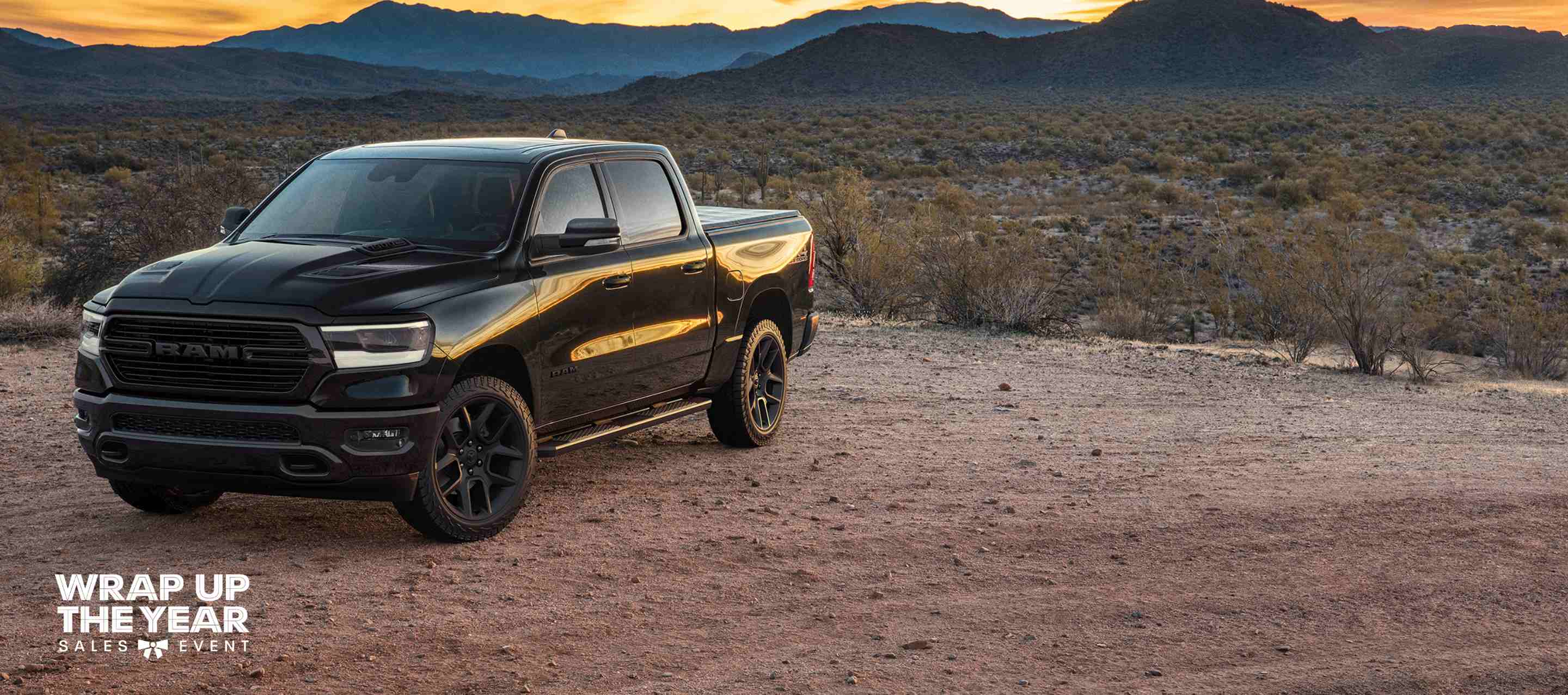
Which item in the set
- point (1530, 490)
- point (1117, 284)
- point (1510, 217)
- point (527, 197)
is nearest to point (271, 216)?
point (527, 197)

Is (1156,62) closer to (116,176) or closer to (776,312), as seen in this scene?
(116,176)

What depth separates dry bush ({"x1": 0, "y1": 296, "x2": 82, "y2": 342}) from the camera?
13.7 m

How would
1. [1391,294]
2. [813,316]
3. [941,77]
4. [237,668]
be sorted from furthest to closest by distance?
[941,77]
[1391,294]
[813,316]
[237,668]

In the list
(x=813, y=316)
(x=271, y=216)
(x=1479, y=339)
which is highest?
(x=271, y=216)

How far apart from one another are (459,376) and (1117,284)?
1519cm

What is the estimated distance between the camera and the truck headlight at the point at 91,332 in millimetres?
6457

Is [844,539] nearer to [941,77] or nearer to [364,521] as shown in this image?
[364,521]

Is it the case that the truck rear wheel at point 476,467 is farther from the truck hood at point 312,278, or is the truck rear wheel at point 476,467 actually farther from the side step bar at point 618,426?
the truck hood at point 312,278

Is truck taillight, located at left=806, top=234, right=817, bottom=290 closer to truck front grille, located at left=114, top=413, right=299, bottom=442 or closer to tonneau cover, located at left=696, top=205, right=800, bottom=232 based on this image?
tonneau cover, located at left=696, top=205, right=800, bottom=232

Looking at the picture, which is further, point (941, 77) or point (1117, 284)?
point (941, 77)

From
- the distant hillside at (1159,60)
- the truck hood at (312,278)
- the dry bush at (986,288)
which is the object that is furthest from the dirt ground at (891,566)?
the distant hillside at (1159,60)

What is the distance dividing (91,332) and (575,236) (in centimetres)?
228

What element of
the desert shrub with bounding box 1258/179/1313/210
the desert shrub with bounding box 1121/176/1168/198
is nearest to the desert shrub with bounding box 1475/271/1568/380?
the desert shrub with bounding box 1258/179/1313/210

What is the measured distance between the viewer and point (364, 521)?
7.13 metres
